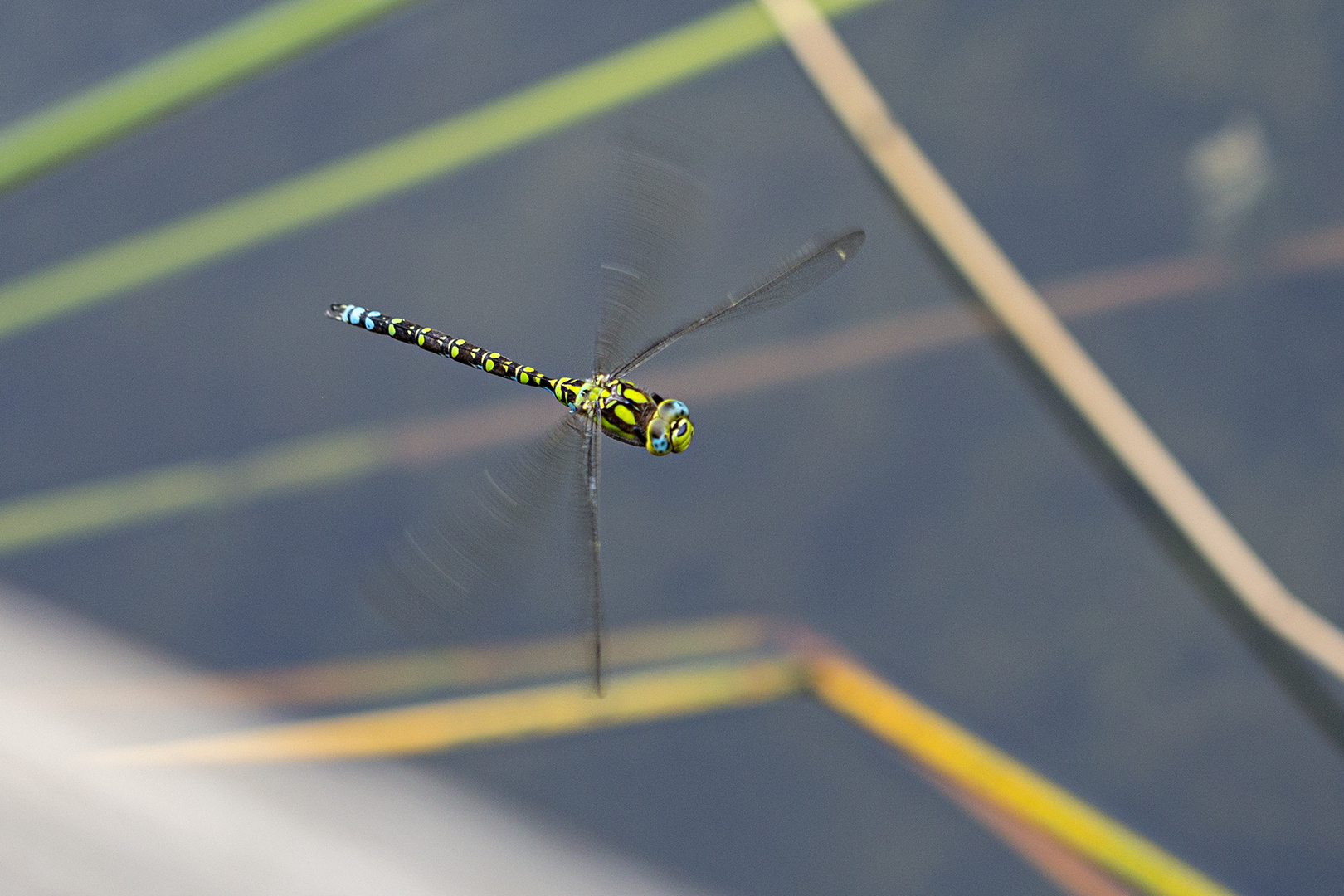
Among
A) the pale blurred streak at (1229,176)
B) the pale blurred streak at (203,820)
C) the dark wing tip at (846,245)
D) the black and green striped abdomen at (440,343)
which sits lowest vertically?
the pale blurred streak at (203,820)

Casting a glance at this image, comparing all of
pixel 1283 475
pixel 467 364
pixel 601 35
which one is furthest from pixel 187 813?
pixel 1283 475

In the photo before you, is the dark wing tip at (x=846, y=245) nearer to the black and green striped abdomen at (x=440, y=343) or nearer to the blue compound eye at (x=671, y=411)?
the blue compound eye at (x=671, y=411)

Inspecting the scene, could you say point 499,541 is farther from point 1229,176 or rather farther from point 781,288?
point 1229,176

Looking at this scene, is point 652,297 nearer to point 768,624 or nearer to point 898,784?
point 768,624

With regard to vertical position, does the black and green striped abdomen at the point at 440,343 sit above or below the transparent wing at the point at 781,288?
above

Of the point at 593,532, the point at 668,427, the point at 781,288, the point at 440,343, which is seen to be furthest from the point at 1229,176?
the point at 440,343

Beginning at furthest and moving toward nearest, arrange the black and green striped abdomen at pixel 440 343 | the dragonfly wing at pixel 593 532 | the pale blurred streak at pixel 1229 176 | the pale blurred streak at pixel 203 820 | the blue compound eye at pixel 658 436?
the pale blurred streak at pixel 1229 176, the black and green striped abdomen at pixel 440 343, the blue compound eye at pixel 658 436, the dragonfly wing at pixel 593 532, the pale blurred streak at pixel 203 820

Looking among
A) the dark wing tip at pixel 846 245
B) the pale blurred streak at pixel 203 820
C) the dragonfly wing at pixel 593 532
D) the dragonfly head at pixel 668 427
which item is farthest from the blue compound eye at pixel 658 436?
the pale blurred streak at pixel 203 820

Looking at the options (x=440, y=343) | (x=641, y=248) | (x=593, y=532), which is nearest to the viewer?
(x=593, y=532)
